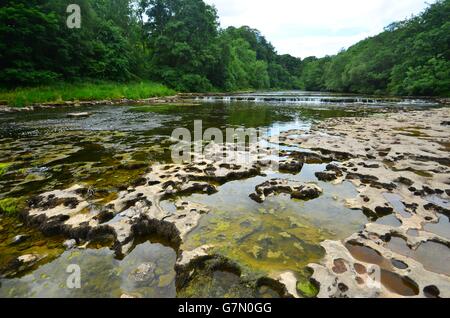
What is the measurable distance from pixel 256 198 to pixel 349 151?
2875 millimetres

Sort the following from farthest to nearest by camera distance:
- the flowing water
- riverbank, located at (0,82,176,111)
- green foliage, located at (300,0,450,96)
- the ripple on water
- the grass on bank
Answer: green foliage, located at (300,0,450,96)
the grass on bank
riverbank, located at (0,82,176,111)
the ripple on water
the flowing water

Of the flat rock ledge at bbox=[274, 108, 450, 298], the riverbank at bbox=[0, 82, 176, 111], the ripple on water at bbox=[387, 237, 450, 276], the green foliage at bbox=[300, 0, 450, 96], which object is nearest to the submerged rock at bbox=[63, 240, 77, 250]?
the flat rock ledge at bbox=[274, 108, 450, 298]

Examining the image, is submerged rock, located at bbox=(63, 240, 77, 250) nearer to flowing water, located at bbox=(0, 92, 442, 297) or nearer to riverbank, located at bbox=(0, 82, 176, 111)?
flowing water, located at bbox=(0, 92, 442, 297)

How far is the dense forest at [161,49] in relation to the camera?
18.0m

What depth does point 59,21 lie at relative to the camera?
20.4 metres

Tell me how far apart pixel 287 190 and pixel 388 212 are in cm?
114

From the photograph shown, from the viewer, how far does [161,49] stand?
35375mm

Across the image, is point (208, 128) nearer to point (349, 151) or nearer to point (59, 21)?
point (349, 151)

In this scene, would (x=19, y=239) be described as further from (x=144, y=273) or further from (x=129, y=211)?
(x=144, y=273)

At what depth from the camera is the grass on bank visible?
1511cm

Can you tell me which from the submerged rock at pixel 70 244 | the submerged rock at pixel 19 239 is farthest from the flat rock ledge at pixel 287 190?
the submerged rock at pixel 19 239

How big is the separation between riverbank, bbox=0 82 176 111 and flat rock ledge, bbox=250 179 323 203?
1550cm
